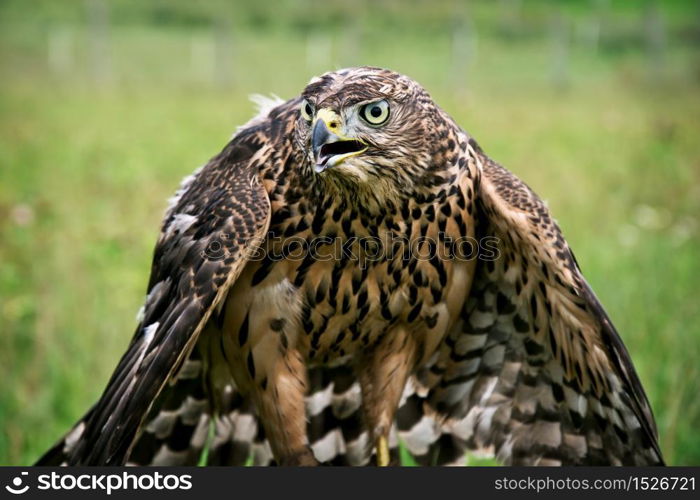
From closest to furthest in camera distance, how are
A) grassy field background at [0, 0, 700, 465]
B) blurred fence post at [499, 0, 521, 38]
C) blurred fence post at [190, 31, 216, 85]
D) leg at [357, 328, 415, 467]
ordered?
leg at [357, 328, 415, 467] → grassy field background at [0, 0, 700, 465] → blurred fence post at [190, 31, 216, 85] → blurred fence post at [499, 0, 521, 38]

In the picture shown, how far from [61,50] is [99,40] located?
1040 mm

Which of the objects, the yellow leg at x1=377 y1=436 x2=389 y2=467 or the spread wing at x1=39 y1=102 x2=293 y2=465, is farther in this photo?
the yellow leg at x1=377 y1=436 x2=389 y2=467

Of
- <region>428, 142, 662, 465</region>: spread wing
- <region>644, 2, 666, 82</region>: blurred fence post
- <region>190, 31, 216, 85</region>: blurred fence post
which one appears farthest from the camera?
<region>190, 31, 216, 85</region>: blurred fence post

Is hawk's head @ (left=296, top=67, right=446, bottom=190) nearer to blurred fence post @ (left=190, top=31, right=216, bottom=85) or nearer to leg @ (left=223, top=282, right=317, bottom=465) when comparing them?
leg @ (left=223, top=282, right=317, bottom=465)

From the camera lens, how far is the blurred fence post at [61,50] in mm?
20125

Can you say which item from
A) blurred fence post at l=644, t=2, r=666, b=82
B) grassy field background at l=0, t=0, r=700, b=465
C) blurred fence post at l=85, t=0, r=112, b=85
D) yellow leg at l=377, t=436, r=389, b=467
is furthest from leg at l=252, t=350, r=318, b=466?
blurred fence post at l=85, t=0, r=112, b=85

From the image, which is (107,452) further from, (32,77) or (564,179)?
(32,77)

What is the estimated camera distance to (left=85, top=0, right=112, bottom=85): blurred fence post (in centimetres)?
1950

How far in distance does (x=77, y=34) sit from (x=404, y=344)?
19453 mm

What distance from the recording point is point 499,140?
11.6m

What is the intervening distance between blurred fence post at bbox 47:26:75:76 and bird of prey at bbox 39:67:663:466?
1662 centimetres

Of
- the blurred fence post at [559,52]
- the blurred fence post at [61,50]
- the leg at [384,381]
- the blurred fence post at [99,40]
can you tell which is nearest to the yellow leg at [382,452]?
the leg at [384,381]

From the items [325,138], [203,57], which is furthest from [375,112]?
[203,57]

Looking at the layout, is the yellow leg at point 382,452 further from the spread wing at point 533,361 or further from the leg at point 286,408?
the spread wing at point 533,361
